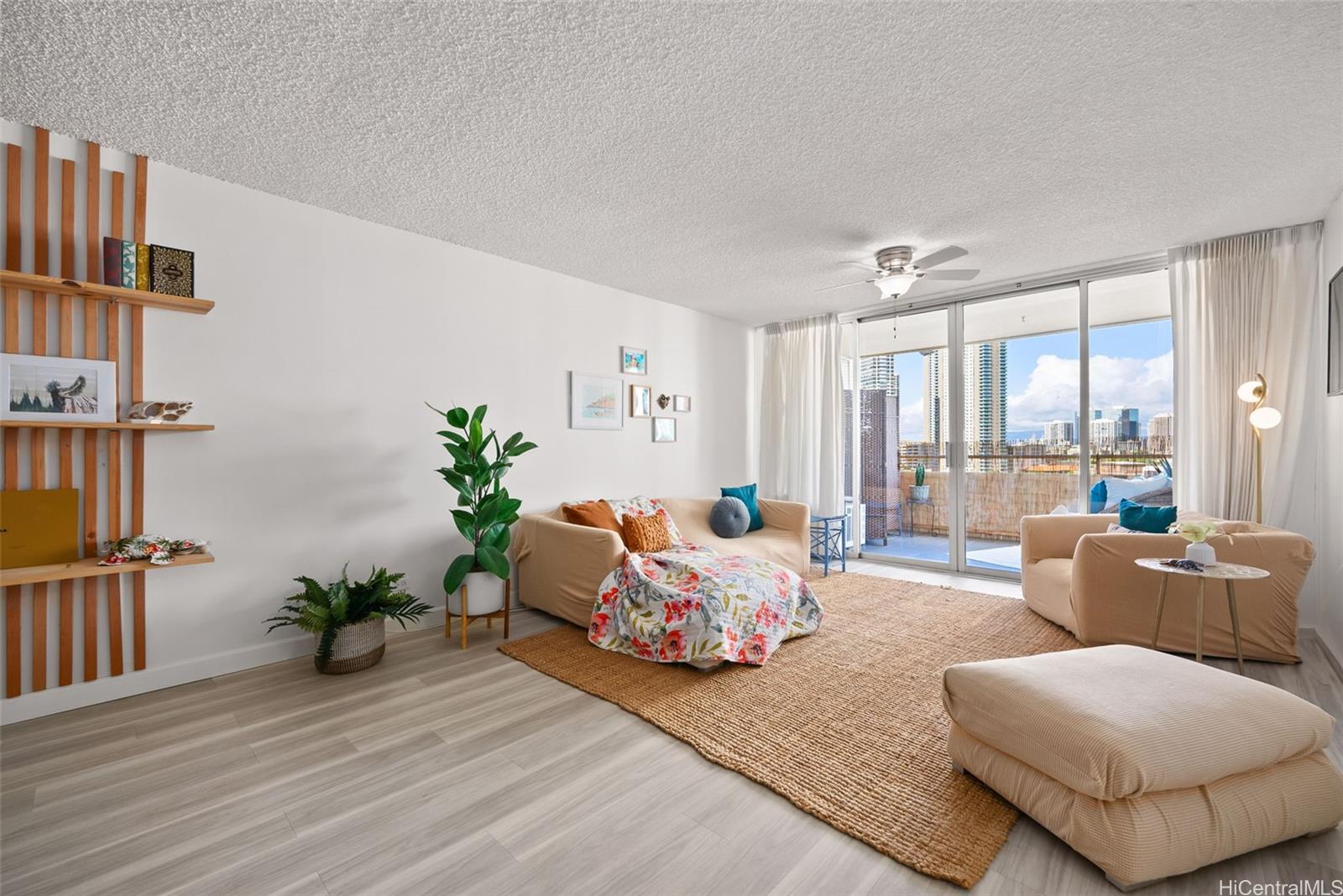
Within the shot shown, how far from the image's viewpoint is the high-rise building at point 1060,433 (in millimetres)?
4531

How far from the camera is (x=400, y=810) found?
179cm

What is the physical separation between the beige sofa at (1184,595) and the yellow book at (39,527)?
5.04 meters


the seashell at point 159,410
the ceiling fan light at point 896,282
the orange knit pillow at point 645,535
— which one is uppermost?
the ceiling fan light at point 896,282

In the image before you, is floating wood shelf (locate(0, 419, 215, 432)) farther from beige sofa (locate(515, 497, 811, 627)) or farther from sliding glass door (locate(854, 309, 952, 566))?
sliding glass door (locate(854, 309, 952, 566))

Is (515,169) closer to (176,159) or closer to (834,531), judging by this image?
(176,159)

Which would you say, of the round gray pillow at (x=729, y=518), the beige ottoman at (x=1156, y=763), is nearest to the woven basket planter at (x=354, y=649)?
the round gray pillow at (x=729, y=518)

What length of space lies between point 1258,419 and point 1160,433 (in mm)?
796

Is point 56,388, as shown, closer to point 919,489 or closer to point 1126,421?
point 919,489

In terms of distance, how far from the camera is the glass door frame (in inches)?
174

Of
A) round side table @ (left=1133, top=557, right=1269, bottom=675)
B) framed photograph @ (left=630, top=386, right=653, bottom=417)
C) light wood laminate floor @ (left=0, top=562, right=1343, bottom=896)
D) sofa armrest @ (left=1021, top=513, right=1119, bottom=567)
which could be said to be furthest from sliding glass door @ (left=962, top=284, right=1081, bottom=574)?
framed photograph @ (left=630, top=386, right=653, bottom=417)

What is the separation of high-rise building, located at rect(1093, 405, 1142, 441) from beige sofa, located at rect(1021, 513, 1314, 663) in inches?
47.4

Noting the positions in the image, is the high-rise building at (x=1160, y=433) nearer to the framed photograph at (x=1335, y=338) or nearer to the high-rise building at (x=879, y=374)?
the framed photograph at (x=1335, y=338)

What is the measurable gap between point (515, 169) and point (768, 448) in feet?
13.8

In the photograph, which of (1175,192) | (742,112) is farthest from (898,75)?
(1175,192)
